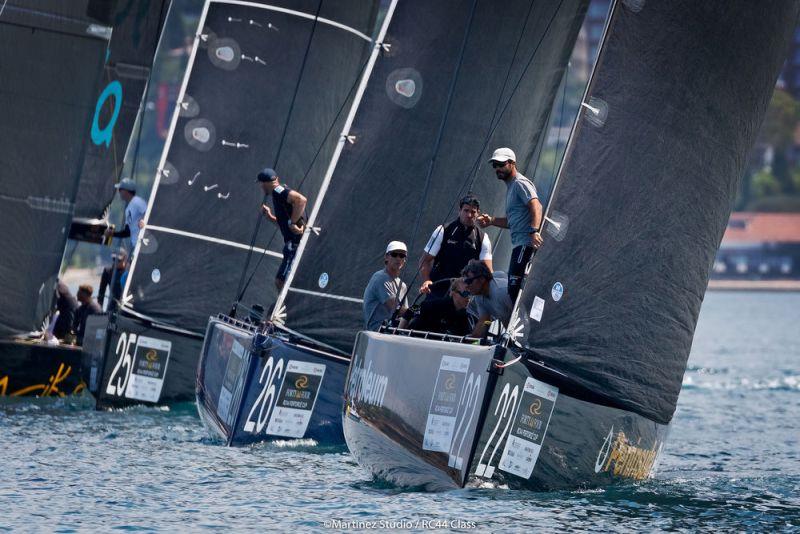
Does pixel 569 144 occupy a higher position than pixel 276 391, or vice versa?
pixel 569 144

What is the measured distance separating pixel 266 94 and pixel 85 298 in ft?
9.04

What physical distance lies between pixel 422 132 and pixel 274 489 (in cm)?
391

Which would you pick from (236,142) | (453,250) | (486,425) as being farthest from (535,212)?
(236,142)

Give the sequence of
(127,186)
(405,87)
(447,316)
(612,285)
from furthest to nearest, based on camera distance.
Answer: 1. (127,186)
2. (405,87)
3. (447,316)
4. (612,285)

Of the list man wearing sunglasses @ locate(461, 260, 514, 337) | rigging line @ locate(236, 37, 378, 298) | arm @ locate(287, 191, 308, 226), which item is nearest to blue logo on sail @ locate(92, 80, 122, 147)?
rigging line @ locate(236, 37, 378, 298)

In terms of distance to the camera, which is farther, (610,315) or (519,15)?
(519,15)

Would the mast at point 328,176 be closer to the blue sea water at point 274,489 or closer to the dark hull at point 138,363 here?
the blue sea water at point 274,489

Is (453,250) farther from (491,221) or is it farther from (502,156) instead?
(502,156)

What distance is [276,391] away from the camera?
1089 cm

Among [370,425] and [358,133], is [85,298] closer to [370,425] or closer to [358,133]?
[358,133]

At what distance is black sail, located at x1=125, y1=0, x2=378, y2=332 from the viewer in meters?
14.2

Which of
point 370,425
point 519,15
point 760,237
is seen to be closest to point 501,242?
point 519,15

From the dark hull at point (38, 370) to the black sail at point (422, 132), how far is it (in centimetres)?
320

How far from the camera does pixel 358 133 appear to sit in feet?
40.0
